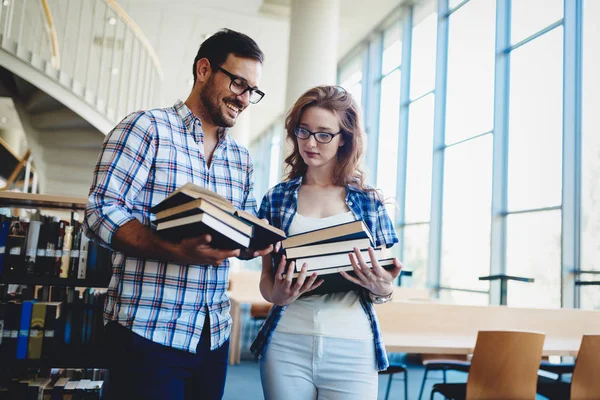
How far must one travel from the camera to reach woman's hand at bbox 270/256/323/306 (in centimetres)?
140

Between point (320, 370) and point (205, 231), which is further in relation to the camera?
point (320, 370)

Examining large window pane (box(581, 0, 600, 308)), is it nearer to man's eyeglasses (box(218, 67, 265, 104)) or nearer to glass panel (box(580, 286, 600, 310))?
glass panel (box(580, 286, 600, 310))

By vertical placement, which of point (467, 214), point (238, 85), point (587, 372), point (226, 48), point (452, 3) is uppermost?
point (452, 3)

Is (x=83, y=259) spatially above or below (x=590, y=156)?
below

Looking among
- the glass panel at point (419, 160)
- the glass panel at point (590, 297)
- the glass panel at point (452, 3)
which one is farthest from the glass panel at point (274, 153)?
the glass panel at point (590, 297)

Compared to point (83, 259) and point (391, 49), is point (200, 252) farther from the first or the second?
point (391, 49)

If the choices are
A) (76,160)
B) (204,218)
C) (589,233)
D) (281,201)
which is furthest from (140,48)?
(204,218)

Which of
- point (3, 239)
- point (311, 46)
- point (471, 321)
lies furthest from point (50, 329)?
point (311, 46)

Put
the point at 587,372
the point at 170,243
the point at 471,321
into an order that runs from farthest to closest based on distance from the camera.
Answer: the point at 471,321 → the point at 587,372 → the point at 170,243

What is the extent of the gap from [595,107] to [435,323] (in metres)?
2.98

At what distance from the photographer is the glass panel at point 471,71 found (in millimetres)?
6703

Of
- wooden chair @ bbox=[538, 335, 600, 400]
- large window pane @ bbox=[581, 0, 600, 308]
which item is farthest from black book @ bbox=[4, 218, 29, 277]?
large window pane @ bbox=[581, 0, 600, 308]

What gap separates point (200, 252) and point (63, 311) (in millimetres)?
1622

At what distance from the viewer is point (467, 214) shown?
6.95 metres
